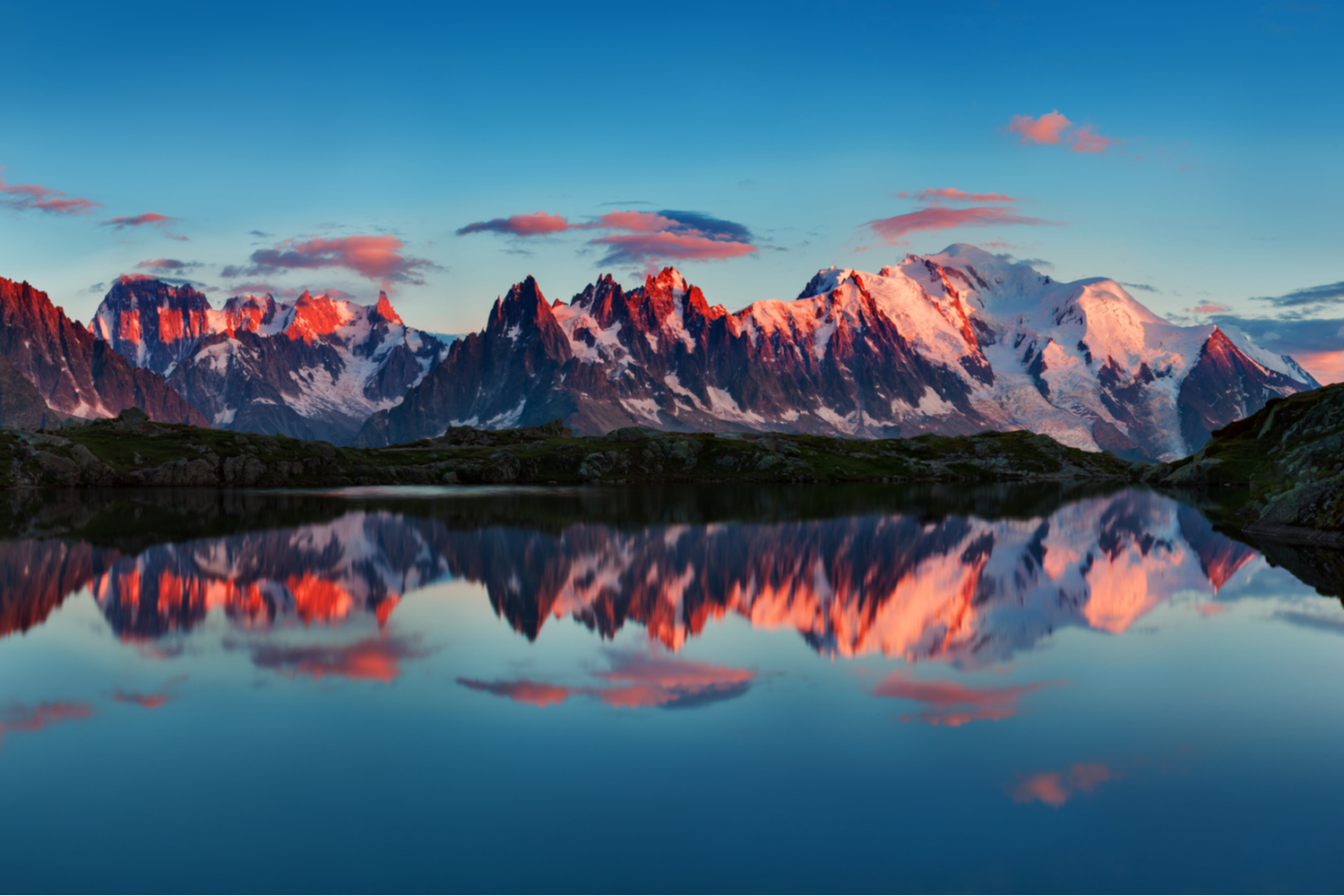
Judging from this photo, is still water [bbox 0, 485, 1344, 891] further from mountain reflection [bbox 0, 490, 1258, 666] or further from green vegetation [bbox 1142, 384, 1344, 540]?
green vegetation [bbox 1142, 384, 1344, 540]

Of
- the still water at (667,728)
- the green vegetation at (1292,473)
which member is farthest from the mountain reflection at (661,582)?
the green vegetation at (1292,473)

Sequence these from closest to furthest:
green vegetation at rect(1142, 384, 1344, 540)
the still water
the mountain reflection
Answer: the still water
the mountain reflection
green vegetation at rect(1142, 384, 1344, 540)

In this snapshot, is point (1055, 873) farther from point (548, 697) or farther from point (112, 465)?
point (112, 465)

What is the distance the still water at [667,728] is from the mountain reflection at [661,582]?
353 mm

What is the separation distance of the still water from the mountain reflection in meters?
0.35

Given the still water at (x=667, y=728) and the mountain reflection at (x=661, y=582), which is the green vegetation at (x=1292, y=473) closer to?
the mountain reflection at (x=661, y=582)

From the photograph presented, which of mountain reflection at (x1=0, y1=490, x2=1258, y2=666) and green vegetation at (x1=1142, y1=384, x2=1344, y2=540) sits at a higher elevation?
green vegetation at (x1=1142, y1=384, x2=1344, y2=540)

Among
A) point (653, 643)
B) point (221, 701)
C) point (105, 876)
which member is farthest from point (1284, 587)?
point (105, 876)

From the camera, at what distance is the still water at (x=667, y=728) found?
17.5m

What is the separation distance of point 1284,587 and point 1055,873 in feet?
141

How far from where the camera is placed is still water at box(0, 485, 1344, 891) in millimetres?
17516

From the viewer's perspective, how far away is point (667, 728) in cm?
2536

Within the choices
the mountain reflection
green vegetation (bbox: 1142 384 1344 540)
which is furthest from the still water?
green vegetation (bbox: 1142 384 1344 540)

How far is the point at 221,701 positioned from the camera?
28.0 meters
